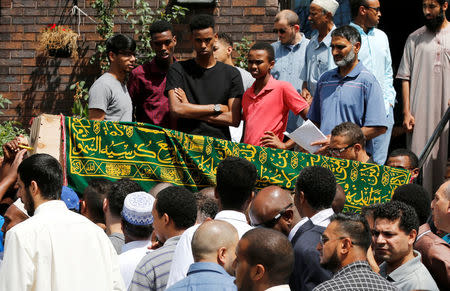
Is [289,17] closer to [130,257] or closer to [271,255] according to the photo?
[130,257]

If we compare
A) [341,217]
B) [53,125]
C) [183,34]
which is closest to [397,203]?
[341,217]

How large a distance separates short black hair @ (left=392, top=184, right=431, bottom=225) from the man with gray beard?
152 centimetres

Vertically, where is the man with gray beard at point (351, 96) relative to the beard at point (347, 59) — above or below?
below

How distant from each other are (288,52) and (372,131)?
1.77 m

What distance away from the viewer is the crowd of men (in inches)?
178

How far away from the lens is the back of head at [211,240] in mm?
4492

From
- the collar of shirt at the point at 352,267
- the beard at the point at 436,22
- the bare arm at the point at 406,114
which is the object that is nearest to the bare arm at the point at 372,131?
the bare arm at the point at 406,114

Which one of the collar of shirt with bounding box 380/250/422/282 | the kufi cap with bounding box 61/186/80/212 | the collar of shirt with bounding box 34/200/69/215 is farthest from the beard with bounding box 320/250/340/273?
the kufi cap with bounding box 61/186/80/212

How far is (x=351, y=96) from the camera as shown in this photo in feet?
25.3

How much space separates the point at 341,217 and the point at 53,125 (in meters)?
3.21

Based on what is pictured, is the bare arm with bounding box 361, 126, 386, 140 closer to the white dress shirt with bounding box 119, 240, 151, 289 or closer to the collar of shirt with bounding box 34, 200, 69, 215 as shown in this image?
the white dress shirt with bounding box 119, 240, 151, 289

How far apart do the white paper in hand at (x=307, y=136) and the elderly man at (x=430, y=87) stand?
1.94 metres

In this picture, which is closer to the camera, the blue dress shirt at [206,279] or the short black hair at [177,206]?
the blue dress shirt at [206,279]

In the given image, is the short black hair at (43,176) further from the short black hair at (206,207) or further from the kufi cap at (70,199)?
the kufi cap at (70,199)
